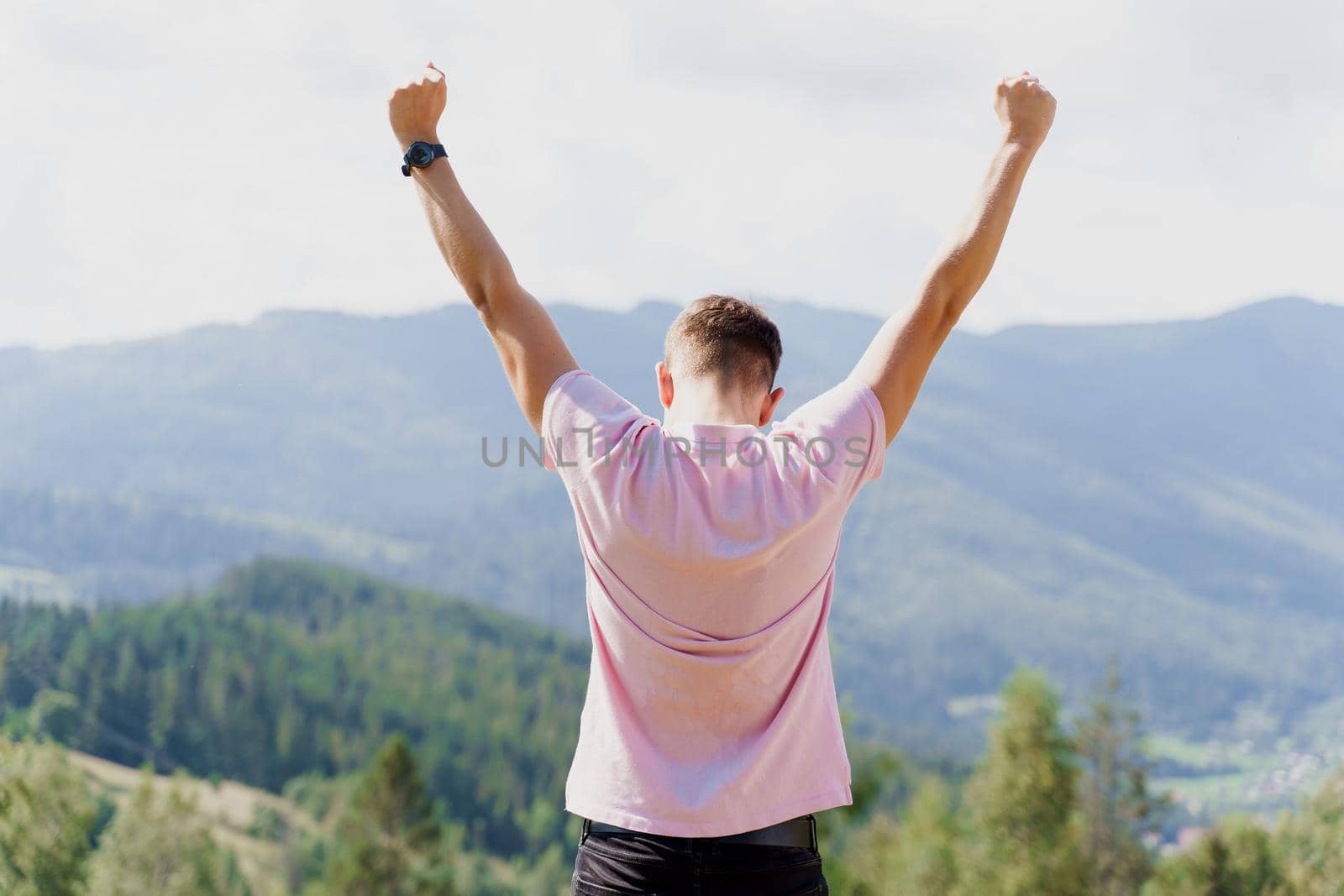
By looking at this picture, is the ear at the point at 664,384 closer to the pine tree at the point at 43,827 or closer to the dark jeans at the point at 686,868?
the dark jeans at the point at 686,868

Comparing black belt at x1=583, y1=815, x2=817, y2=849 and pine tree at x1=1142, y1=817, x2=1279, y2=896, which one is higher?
black belt at x1=583, y1=815, x2=817, y2=849

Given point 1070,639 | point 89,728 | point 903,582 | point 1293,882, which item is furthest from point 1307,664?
point 1293,882

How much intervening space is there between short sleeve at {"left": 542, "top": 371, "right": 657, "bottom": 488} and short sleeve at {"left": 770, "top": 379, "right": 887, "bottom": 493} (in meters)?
0.19

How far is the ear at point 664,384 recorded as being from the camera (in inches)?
73.4

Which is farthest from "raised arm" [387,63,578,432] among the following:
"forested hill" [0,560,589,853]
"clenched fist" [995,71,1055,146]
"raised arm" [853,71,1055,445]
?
"forested hill" [0,560,589,853]

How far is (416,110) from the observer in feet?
6.28

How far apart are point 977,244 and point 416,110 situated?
0.81 metres

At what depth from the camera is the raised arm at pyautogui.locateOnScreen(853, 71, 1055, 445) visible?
1.79 meters

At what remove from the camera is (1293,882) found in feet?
62.0

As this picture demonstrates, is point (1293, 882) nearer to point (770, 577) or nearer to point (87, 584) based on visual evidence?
point (770, 577)

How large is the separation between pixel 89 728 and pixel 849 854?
43.6 m

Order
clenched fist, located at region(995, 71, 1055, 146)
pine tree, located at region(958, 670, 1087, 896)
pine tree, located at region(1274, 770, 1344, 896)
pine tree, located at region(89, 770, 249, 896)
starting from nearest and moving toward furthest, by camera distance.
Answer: clenched fist, located at region(995, 71, 1055, 146) → pine tree, located at region(1274, 770, 1344, 896) → pine tree, located at region(89, 770, 249, 896) → pine tree, located at region(958, 670, 1087, 896)

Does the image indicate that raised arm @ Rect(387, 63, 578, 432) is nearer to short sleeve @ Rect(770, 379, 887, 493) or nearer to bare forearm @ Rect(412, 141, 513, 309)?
bare forearm @ Rect(412, 141, 513, 309)

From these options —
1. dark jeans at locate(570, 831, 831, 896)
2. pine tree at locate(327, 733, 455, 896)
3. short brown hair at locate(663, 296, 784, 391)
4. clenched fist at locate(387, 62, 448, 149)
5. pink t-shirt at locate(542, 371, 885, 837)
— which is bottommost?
pine tree at locate(327, 733, 455, 896)
